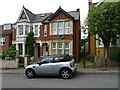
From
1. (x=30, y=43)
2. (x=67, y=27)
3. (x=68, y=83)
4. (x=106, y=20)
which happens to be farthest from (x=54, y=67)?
(x=30, y=43)

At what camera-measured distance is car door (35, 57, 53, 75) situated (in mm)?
9930

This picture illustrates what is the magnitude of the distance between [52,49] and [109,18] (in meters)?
10.2

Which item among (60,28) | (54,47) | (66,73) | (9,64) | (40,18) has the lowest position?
(9,64)

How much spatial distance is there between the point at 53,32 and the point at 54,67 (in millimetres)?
11131

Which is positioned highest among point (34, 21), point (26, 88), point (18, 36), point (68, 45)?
point (34, 21)

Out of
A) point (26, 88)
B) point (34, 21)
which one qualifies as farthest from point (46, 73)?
point (34, 21)

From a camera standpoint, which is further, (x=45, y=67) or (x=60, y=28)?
(x=60, y=28)

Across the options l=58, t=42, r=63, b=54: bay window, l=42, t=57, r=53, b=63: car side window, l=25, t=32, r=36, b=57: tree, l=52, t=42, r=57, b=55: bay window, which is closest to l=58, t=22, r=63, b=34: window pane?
l=58, t=42, r=63, b=54: bay window

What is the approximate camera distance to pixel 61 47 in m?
19.6

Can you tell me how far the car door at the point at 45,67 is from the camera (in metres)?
9.93

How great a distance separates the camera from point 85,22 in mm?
13883

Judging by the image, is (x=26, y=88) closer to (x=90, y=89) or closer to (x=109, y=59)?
(x=90, y=89)

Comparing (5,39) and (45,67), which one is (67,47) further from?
(5,39)

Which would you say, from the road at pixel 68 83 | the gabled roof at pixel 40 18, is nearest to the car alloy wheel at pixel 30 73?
the road at pixel 68 83
